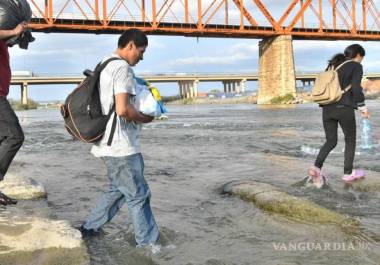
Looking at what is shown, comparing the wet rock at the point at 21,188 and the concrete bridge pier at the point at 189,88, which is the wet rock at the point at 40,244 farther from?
the concrete bridge pier at the point at 189,88

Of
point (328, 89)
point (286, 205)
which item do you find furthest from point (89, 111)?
point (328, 89)

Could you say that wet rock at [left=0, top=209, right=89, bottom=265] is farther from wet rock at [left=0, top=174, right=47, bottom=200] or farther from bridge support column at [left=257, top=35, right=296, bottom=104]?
bridge support column at [left=257, top=35, right=296, bottom=104]

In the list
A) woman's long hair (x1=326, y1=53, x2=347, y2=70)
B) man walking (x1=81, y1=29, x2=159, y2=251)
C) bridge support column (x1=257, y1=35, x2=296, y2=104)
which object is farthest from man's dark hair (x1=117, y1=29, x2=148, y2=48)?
bridge support column (x1=257, y1=35, x2=296, y2=104)

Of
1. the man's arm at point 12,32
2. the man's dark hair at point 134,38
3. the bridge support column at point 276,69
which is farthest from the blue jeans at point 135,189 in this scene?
the bridge support column at point 276,69

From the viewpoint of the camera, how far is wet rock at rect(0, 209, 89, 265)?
9.89 feet

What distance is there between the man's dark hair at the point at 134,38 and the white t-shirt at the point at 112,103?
0.11 metres

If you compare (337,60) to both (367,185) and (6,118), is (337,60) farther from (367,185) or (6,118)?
(6,118)

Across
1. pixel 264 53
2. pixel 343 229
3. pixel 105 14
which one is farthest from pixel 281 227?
pixel 264 53

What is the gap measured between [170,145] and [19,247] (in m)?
8.92

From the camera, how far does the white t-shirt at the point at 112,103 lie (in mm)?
3092

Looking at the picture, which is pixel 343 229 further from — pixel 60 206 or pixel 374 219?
pixel 60 206

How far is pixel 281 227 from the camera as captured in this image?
404 cm

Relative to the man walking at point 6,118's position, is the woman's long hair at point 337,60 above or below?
above

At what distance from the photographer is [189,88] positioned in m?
99.0
